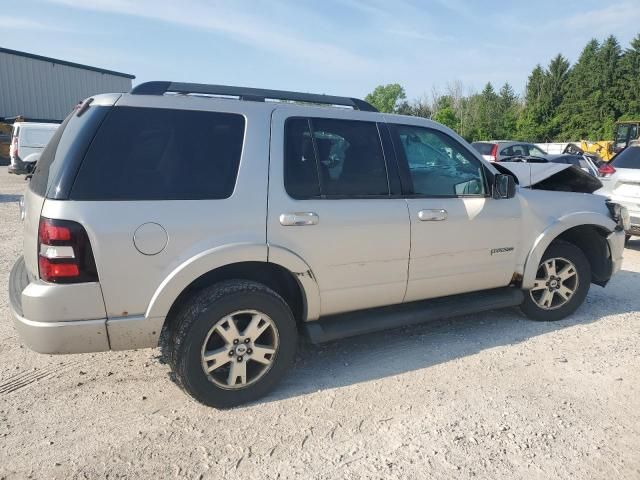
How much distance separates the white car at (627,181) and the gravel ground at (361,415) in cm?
399

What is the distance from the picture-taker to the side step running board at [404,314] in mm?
3439

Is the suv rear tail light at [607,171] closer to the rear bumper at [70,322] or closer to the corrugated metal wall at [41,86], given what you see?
the rear bumper at [70,322]

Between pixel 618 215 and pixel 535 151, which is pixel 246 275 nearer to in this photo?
pixel 618 215

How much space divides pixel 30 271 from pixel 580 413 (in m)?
3.55

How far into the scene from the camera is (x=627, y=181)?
7523mm

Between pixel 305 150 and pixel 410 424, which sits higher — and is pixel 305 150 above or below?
above

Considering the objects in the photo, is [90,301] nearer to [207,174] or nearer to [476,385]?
[207,174]

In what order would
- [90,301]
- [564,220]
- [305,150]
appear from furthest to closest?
1. [564,220]
2. [305,150]
3. [90,301]

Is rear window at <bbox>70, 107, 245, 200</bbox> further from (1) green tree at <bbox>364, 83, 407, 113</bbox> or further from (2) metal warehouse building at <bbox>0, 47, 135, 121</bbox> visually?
(1) green tree at <bbox>364, 83, 407, 113</bbox>

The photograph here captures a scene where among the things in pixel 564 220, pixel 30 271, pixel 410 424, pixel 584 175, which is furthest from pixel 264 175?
pixel 584 175

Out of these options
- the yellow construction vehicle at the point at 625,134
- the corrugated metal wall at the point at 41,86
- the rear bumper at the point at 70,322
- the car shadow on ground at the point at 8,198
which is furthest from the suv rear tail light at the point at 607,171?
the corrugated metal wall at the point at 41,86

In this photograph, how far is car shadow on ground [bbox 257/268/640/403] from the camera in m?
3.53

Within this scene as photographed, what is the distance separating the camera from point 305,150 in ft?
10.8

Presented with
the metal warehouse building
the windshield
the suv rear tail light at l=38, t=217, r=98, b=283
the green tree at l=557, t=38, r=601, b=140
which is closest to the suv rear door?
the suv rear tail light at l=38, t=217, r=98, b=283
